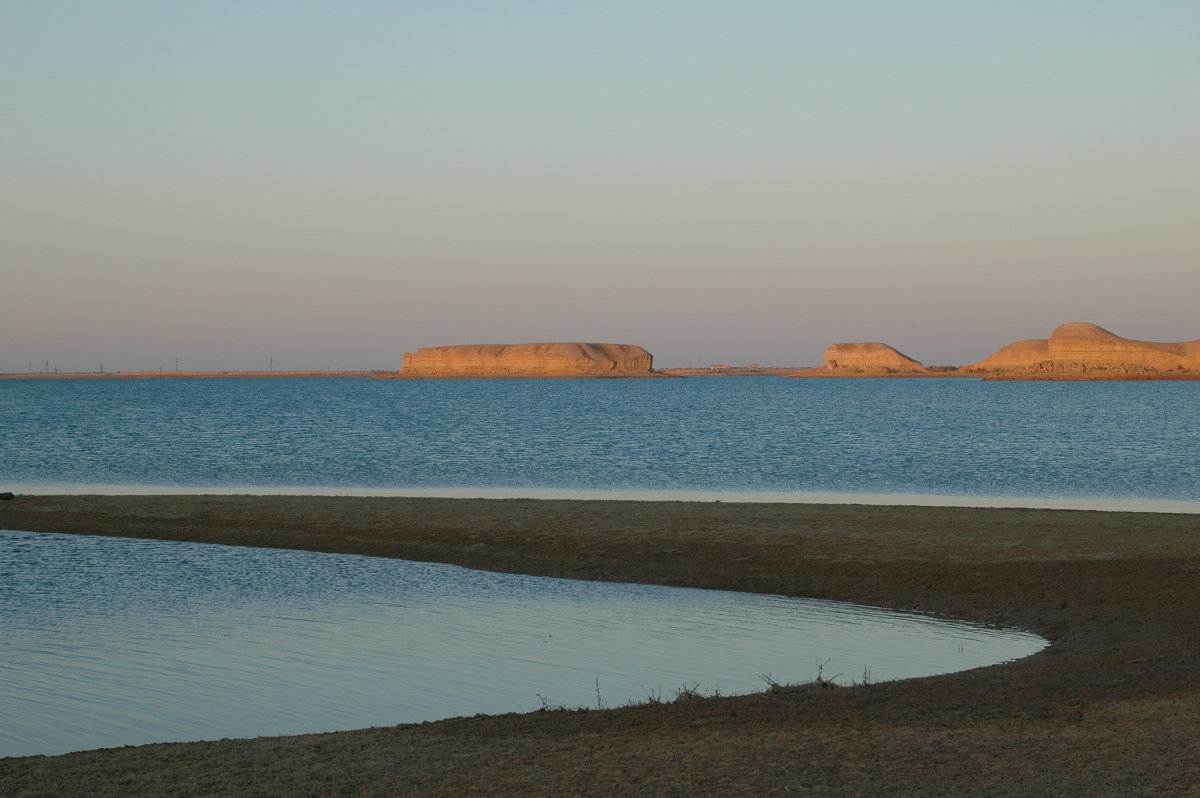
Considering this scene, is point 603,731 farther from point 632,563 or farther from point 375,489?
point 375,489

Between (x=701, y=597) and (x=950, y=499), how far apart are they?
19.0 meters

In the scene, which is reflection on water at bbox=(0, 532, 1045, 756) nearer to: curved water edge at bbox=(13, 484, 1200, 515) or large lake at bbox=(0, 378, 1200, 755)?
large lake at bbox=(0, 378, 1200, 755)

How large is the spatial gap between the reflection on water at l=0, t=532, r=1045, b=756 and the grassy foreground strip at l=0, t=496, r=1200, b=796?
115 centimetres

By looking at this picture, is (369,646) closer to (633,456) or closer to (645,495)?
(645,495)

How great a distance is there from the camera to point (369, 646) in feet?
52.4

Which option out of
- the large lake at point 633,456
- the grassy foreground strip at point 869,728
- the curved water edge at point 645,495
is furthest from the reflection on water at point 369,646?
the large lake at point 633,456

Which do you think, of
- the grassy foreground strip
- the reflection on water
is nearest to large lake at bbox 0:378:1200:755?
the reflection on water

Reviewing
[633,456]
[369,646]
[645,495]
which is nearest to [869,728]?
[369,646]

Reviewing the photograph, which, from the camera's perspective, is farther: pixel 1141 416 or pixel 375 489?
pixel 1141 416

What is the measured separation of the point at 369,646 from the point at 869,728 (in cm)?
755

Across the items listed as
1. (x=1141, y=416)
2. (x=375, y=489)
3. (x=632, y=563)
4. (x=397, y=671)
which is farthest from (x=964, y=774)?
(x=1141, y=416)

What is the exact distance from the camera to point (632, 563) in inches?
931

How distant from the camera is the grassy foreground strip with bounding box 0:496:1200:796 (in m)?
9.28

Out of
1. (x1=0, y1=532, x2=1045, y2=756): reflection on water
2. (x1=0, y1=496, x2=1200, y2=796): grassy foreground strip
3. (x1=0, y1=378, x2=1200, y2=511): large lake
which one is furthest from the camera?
(x1=0, y1=378, x2=1200, y2=511): large lake
